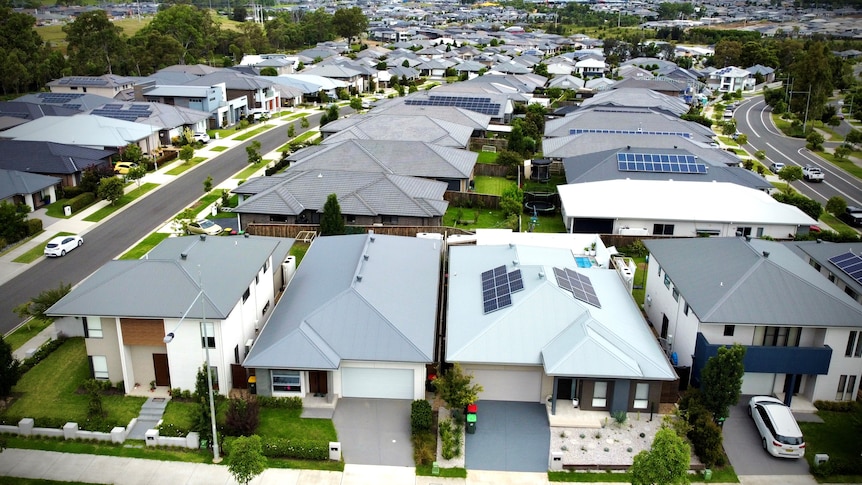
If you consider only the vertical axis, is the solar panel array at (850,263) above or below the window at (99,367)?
above

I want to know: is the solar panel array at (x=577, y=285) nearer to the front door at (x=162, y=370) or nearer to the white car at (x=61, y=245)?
the front door at (x=162, y=370)

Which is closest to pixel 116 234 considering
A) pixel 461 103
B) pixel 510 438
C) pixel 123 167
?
pixel 123 167

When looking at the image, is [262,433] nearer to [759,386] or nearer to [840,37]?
[759,386]

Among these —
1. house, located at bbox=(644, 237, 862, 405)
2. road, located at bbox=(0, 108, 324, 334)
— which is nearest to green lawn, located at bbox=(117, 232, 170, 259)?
road, located at bbox=(0, 108, 324, 334)

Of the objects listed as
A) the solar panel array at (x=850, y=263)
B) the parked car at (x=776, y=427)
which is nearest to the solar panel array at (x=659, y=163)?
the solar panel array at (x=850, y=263)

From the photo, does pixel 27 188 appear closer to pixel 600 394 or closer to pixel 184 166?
pixel 184 166

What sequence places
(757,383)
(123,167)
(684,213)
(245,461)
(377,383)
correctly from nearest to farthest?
(245,461) → (377,383) → (757,383) → (684,213) → (123,167)

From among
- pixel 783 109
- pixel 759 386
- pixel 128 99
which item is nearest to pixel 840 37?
pixel 783 109
